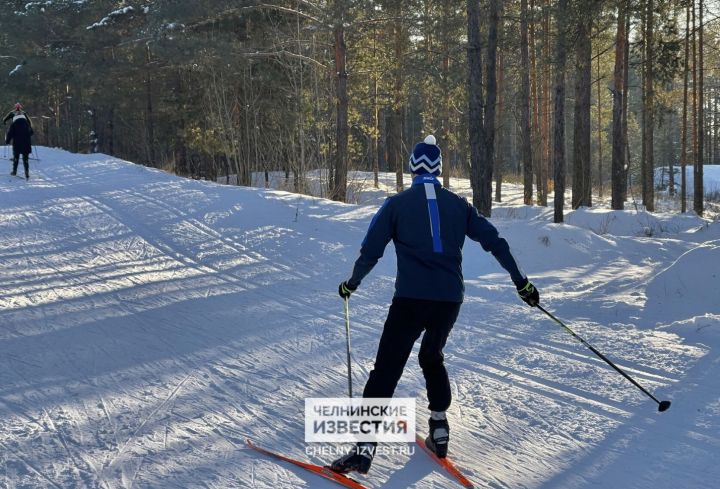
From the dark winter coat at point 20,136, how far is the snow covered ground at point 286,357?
4.95 metres

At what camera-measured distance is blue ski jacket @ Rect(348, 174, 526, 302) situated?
153 inches

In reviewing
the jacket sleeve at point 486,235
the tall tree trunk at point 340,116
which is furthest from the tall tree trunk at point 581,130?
the jacket sleeve at point 486,235

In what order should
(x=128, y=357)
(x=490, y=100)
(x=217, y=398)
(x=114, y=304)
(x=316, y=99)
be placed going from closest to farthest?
(x=217, y=398)
(x=128, y=357)
(x=114, y=304)
(x=490, y=100)
(x=316, y=99)

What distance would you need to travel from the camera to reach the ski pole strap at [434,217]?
3869 millimetres

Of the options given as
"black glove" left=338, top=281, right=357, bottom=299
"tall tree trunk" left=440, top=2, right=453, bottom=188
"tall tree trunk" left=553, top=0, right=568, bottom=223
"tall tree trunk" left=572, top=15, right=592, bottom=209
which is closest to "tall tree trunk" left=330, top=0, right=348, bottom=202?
"tall tree trunk" left=440, top=2, right=453, bottom=188

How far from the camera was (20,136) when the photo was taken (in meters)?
16.5

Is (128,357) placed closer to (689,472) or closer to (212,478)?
(212,478)

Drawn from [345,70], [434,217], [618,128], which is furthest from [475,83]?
[434,217]

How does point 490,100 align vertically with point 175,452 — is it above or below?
above

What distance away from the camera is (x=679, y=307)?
7.90 m

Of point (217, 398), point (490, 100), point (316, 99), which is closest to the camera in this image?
point (217, 398)

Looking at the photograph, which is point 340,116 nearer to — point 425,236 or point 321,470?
point 425,236

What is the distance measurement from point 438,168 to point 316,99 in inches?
683

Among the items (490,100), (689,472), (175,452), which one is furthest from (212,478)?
(490,100)
